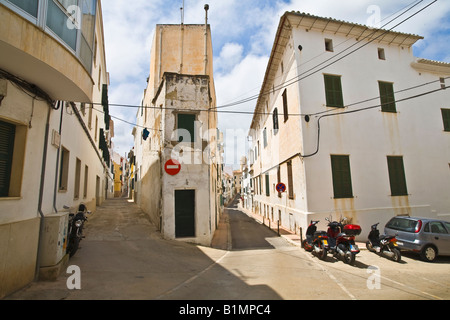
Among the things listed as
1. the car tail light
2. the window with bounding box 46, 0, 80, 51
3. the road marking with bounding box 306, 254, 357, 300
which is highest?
the window with bounding box 46, 0, 80, 51

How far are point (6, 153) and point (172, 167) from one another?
5.81 metres

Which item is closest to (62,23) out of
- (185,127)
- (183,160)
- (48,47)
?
(48,47)

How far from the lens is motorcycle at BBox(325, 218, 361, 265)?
7820 mm

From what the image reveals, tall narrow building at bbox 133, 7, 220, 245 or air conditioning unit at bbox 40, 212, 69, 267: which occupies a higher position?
tall narrow building at bbox 133, 7, 220, 245

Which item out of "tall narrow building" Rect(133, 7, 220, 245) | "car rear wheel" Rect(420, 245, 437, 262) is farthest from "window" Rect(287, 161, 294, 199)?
"car rear wheel" Rect(420, 245, 437, 262)

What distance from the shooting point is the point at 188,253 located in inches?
339

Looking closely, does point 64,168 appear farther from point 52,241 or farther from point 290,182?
point 290,182

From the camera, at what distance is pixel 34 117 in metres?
5.21

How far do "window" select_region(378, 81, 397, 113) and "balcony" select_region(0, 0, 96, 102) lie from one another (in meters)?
14.2

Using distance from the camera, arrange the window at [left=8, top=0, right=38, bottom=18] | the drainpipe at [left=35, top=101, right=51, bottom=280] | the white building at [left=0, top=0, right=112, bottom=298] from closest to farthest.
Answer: the window at [left=8, top=0, right=38, bottom=18]
the white building at [left=0, top=0, right=112, bottom=298]
the drainpipe at [left=35, top=101, right=51, bottom=280]

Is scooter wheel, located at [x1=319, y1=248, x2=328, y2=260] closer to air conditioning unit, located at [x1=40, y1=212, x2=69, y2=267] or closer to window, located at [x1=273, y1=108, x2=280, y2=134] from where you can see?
air conditioning unit, located at [x1=40, y1=212, x2=69, y2=267]

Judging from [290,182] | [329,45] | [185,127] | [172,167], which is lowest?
[290,182]

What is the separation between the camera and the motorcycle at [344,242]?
25.7 ft

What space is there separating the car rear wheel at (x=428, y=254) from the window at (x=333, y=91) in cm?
736
